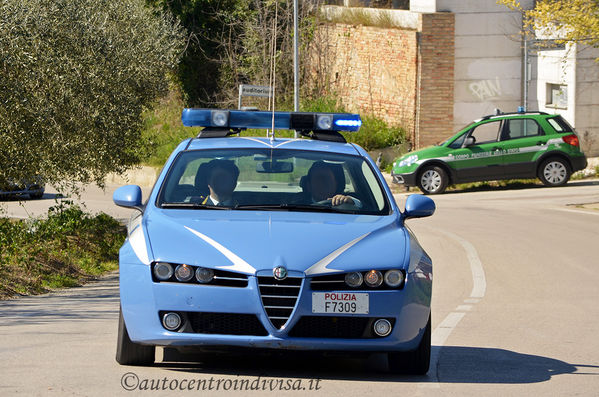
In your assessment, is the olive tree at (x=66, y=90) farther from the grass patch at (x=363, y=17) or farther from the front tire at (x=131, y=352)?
the grass patch at (x=363, y=17)

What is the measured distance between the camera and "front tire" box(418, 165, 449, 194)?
2744cm

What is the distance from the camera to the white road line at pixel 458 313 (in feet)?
23.8

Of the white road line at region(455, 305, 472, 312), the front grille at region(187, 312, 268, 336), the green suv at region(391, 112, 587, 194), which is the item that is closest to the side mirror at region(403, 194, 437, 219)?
the front grille at region(187, 312, 268, 336)

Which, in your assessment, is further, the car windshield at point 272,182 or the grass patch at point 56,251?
the grass patch at point 56,251

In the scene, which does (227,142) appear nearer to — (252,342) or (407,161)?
(252,342)

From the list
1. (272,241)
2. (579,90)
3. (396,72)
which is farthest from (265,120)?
(396,72)

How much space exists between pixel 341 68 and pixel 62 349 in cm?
3261

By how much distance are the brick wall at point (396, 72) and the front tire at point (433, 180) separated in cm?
584

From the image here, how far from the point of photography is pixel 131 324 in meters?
6.34

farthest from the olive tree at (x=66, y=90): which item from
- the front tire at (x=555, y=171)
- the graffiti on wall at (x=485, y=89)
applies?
the graffiti on wall at (x=485, y=89)

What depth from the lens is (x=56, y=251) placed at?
14.4m

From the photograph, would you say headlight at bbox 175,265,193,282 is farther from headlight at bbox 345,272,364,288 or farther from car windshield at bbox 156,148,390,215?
car windshield at bbox 156,148,390,215

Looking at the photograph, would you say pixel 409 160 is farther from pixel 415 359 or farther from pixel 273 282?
pixel 273 282

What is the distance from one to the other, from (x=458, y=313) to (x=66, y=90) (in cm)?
687
